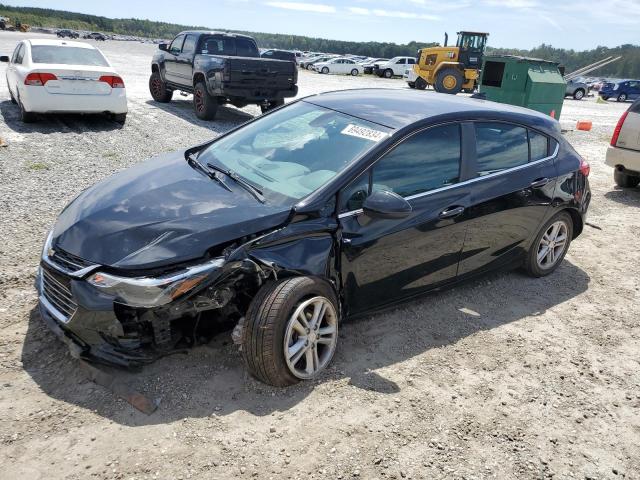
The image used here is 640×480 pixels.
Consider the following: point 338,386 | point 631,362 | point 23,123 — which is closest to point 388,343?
point 338,386

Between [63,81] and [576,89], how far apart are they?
30124 millimetres

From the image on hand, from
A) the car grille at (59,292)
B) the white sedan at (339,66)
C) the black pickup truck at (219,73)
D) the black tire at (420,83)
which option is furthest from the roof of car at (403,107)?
the white sedan at (339,66)

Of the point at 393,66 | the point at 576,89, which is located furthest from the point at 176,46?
the point at 393,66

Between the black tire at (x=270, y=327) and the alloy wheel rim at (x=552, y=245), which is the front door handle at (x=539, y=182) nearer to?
the alloy wheel rim at (x=552, y=245)

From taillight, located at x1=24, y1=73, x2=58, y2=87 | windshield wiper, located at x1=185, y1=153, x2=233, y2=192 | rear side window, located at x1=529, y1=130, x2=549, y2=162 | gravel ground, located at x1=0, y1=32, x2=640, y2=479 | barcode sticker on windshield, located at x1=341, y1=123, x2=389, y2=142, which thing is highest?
barcode sticker on windshield, located at x1=341, y1=123, x2=389, y2=142

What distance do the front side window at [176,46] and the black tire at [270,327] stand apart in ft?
37.4

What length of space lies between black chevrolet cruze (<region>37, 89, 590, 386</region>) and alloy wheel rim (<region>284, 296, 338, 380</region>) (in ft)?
0.03

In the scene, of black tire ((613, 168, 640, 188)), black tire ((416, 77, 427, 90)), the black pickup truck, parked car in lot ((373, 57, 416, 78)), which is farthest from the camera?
parked car in lot ((373, 57, 416, 78))

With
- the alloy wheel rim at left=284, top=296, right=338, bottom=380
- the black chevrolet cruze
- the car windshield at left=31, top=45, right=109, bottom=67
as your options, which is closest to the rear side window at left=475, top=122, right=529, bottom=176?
the black chevrolet cruze

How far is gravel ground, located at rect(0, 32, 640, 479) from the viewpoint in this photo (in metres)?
2.69

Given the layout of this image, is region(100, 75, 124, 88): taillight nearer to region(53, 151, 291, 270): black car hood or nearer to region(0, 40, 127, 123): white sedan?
region(0, 40, 127, 123): white sedan

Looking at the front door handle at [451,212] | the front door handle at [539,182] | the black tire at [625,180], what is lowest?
the black tire at [625,180]

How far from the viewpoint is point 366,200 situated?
10.8 feet

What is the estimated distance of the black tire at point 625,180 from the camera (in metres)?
8.55
